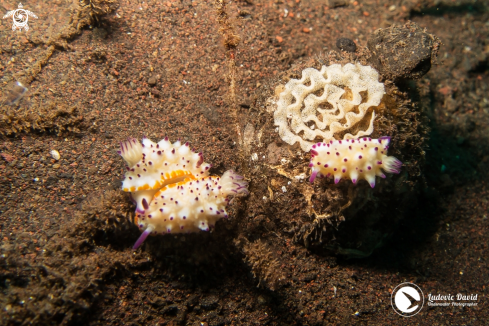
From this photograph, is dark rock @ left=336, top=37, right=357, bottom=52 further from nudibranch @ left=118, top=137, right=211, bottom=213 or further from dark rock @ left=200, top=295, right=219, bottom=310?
dark rock @ left=200, top=295, right=219, bottom=310

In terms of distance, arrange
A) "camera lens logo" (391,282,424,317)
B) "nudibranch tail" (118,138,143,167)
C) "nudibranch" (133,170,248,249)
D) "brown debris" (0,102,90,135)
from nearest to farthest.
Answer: "nudibranch" (133,170,248,249)
"nudibranch tail" (118,138,143,167)
"brown debris" (0,102,90,135)
"camera lens logo" (391,282,424,317)

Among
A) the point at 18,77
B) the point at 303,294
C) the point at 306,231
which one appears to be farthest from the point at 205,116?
the point at 303,294

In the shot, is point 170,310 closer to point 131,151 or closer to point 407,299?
point 131,151

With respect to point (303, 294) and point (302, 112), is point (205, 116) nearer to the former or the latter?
point (302, 112)

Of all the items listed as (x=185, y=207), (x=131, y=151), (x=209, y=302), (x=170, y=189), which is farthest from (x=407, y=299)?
(x=131, y=151)

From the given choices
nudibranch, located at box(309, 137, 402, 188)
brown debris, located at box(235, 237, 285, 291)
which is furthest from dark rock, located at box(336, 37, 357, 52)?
brown debris, located at box(235, 237, 285, 291)
